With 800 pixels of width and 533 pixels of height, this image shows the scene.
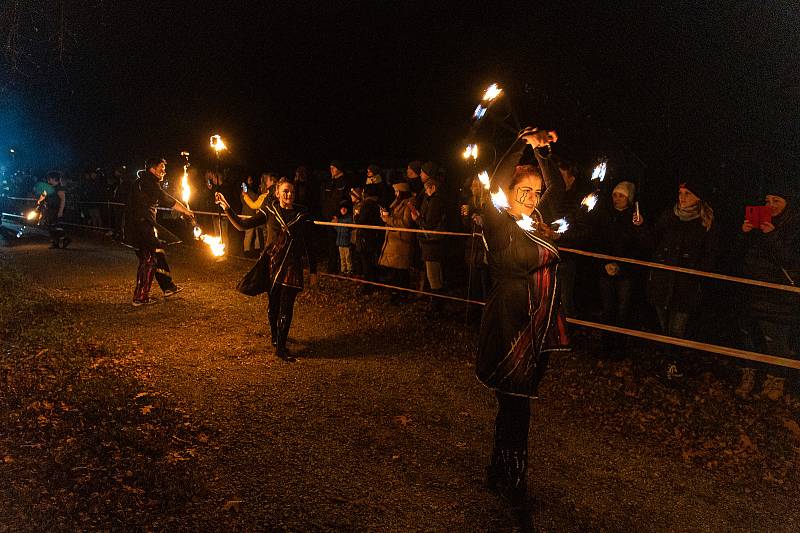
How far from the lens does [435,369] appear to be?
6.37 metres

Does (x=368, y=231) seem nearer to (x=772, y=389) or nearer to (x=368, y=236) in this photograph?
(x=368, y=236)

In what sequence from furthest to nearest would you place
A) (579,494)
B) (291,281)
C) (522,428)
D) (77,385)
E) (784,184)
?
(784,184) → (291,281) → (77,385) → (579,494) → (522,428)

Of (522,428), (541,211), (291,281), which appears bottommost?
(522,428)

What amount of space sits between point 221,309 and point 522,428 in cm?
628

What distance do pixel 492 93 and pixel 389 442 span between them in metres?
2.95

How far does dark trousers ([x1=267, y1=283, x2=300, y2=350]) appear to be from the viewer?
251 inches

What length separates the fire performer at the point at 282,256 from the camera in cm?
632

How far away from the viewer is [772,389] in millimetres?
5867

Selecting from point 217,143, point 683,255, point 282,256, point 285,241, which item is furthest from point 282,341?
Answer: point 683,255

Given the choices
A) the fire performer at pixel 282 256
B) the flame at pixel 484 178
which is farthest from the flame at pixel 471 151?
the fire performer at pixel 282 256

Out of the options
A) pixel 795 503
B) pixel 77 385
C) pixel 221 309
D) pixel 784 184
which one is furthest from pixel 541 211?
pixel 221 309

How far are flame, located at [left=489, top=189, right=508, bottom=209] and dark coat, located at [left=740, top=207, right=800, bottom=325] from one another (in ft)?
14.0

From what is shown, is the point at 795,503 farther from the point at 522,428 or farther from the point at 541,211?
the point at 541,211

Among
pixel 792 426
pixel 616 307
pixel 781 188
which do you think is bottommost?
pixel 792 426
